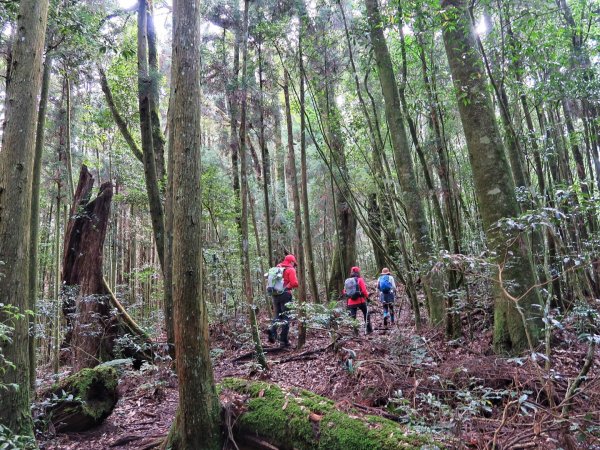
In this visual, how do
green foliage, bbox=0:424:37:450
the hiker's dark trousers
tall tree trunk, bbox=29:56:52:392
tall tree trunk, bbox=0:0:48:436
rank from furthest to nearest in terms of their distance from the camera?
the hiker's dark trousers → tall tree trunk, bbox=29:56:52:392 → tall tree trunk, bbox=0:0:48:436 → green foliage, bbox=0:424:37:450

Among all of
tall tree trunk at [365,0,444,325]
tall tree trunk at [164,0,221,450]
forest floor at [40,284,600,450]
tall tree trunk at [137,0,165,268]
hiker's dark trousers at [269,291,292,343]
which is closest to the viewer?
forest floor at [40,284,600,450]

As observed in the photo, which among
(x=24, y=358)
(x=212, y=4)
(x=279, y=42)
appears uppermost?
(x=212, y=4)

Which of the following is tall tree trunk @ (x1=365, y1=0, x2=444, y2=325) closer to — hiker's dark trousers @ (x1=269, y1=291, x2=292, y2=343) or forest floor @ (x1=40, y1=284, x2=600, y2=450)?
forest floor @ (x1=40, y1=284, x2=600, y2=450)

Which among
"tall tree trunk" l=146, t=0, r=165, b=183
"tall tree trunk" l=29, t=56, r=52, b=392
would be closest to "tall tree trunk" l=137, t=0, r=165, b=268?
"tall tree trunk" l=146, t=0, r=165, b=183

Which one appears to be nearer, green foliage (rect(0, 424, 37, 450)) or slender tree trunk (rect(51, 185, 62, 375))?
green foliage (rect(0, 424, 37, 450))

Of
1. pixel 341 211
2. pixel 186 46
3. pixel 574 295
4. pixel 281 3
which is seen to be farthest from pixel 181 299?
pixel 341 211

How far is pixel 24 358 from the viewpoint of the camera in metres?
3.72

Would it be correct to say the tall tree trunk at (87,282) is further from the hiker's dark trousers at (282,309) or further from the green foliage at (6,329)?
the green foliage at (6,329)

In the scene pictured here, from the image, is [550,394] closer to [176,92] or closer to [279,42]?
[176,92]

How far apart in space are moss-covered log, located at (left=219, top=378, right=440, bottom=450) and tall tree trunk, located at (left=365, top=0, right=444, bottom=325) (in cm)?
364

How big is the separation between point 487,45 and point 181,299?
651 centimetres

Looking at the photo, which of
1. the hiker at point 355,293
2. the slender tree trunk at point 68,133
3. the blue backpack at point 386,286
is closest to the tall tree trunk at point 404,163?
the hiker at point 355,293

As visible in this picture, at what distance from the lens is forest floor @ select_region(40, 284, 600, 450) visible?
2830 mm

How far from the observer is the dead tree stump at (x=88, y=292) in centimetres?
784
